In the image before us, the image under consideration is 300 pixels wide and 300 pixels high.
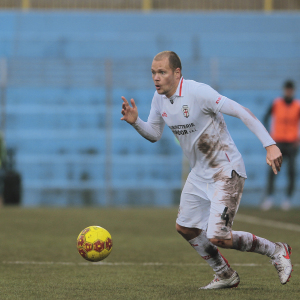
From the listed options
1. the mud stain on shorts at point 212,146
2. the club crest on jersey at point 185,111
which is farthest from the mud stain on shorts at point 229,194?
the club crest on jersey at point 185,111

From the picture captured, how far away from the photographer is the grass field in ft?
15.5

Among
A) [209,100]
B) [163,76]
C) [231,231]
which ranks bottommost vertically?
[231,231]

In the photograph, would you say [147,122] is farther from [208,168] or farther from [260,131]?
[260,131]

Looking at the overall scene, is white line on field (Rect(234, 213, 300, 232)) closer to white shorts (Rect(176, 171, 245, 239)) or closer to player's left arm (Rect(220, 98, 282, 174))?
white shorts (Rect(176, 171, 245, 239))

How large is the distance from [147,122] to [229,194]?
969mm

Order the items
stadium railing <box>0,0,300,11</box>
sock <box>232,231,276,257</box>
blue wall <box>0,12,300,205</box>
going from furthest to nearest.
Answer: stadium railing <box>0,0,300,11</box>, blue wall <box>0,12,300,205</box>, sock <box>232,231,276,257</box>

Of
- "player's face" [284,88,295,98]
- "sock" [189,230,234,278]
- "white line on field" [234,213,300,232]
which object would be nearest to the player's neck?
"sock" [189,230,234,278]

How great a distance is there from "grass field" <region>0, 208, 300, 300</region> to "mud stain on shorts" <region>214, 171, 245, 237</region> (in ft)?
1.67

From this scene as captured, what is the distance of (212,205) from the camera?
15.5ft

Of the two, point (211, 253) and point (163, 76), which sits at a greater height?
point (163, 76)

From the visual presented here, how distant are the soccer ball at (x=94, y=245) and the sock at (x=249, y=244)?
113 centimetres

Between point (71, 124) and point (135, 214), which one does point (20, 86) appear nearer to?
point (71, 124)

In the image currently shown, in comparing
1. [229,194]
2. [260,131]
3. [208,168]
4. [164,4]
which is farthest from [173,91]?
[164,4]

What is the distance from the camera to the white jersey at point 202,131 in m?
4.80
